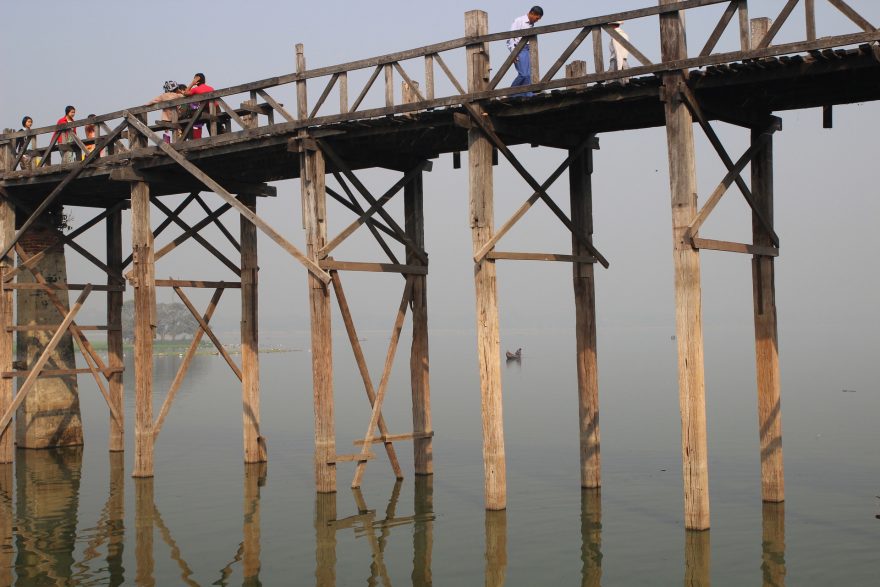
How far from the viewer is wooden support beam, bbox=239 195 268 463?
2095 cm

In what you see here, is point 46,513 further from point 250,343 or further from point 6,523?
point 250,343

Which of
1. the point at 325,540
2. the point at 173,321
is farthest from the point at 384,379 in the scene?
the point at 173,321

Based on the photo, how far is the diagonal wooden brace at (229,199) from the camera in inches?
670

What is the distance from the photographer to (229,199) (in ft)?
58.4

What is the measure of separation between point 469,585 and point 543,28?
682cm

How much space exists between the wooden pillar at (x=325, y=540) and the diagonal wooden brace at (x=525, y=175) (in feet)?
17.8

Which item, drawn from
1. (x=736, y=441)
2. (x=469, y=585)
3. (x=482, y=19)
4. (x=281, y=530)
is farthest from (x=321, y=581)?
(x=736, y=441)

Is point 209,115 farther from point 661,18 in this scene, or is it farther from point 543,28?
point 661,18

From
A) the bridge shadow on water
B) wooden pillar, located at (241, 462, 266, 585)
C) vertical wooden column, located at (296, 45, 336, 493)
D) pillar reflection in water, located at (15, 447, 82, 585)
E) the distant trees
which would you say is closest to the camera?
the bridge shadow on water

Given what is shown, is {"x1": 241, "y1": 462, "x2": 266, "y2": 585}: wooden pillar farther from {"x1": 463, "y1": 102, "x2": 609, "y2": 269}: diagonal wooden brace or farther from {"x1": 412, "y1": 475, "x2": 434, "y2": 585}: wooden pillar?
{"x1": 463, "y1": 102, "x2": 609, "y2": 269}: diagonal wooden brace

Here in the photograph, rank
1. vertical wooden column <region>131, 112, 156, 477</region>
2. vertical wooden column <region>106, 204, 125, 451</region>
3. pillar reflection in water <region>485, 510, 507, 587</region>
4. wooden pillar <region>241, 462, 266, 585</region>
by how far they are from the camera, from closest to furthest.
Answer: pillar reflection in water <region>485, 510, 507, 587</region>, wooden pillar <region>241, 462, 266, 585</region>, vertical wooden column <region>131, 112, 156, 477</region>, vertical wooden column <region>106, 204, 125, 451</region>

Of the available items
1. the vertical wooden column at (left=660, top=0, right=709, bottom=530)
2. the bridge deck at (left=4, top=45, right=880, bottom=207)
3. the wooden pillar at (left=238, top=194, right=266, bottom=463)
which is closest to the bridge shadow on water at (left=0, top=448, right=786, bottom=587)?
the vertical wooden column at (left=660, top=0, right=709, bottom=530)

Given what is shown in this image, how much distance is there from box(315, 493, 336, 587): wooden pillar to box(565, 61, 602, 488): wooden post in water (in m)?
3.89

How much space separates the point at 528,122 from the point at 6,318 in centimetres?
1170
